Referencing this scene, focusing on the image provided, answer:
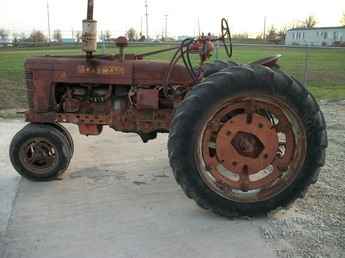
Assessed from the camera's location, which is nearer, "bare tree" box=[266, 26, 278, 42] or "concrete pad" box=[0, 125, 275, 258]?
"concrete pad" box=[0, 125, 275, 258]

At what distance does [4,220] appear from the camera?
4.47 meters

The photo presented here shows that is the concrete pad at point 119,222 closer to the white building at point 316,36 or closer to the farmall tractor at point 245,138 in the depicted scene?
the farmall tractor at point 245,138

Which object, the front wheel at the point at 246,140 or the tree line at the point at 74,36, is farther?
the tree line at the point at 74,36

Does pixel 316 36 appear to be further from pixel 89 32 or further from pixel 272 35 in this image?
pixel 89 32

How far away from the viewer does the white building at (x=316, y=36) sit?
76488mm

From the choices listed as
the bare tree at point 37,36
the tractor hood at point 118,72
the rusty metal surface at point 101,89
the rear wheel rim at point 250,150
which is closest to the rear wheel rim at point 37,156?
the rusty metal surface at point 101,89

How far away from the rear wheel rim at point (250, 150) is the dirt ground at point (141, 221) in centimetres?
28

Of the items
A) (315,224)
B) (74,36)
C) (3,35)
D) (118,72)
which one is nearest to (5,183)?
(118,72)

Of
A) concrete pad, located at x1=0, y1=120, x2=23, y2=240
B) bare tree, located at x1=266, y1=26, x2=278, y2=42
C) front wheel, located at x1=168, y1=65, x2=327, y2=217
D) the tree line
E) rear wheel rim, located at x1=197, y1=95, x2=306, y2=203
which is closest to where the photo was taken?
front wheel, located at x1=168, y1=65, x2=327, y2=217

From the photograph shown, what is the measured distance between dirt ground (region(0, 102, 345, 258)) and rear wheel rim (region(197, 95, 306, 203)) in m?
0.28

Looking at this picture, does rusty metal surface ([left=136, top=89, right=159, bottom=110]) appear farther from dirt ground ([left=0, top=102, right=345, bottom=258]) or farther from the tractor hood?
dirt ground ([left=0, top=102, right=345, bottom=258])

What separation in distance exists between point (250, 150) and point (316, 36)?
3260 inches

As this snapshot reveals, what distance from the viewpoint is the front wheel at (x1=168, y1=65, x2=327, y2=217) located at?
14.0 ft

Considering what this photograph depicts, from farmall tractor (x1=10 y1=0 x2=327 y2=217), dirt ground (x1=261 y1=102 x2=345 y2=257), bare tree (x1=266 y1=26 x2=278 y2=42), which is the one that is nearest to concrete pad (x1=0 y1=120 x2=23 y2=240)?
farmall tractor (x1=10 y1=0 x2=327 y2=217)
